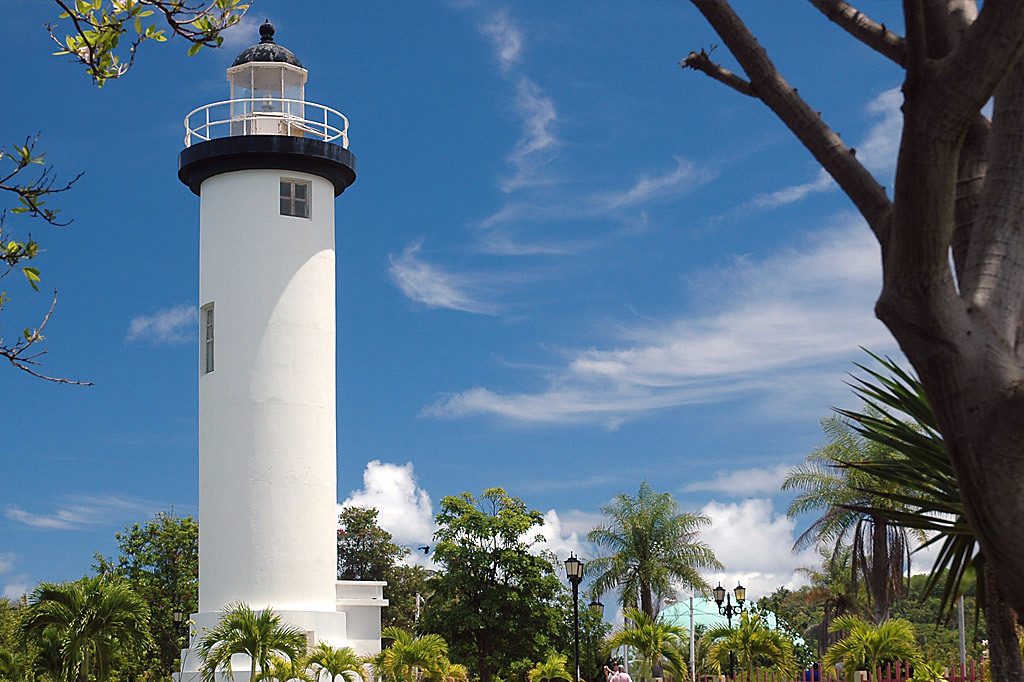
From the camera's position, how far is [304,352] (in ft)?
91.0

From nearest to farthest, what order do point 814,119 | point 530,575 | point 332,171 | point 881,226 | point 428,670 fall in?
point 881,226, point 814,119, point 428,670, point 332,171, point 530,575

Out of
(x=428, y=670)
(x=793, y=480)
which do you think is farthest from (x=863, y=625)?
(x=793, y=480)

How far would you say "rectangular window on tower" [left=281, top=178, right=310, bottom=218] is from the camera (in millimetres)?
28484

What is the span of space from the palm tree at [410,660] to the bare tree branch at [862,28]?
67.4 ft

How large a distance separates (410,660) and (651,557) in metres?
25.3

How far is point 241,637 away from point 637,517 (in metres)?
29.3

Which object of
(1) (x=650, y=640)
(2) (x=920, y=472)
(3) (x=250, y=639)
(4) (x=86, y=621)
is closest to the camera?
(2) (x=920, y=472)

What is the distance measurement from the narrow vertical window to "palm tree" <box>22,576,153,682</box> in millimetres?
9246

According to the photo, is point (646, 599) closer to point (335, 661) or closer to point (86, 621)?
point (335, 661)

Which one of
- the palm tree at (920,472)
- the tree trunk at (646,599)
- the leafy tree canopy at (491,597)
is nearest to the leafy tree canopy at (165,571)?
the leafy tree canopy at (491,597)

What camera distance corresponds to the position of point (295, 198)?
2869 centimetres

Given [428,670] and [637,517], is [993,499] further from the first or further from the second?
[637,517]

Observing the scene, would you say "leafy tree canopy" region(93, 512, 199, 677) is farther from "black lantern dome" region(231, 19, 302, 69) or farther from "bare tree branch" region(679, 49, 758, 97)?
"bare tree branch" region(679, 49, 758, 97)

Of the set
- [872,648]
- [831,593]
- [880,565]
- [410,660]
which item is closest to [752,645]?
[872,648]
